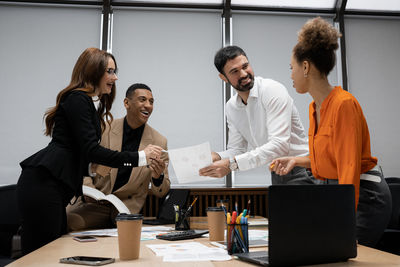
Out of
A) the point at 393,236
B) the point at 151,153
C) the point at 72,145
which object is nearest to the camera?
the point at 72,145

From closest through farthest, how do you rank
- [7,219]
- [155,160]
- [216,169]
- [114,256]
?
[114,256] → [216,169] → [155,160] → [7,219]

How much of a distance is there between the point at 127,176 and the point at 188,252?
5.12ft

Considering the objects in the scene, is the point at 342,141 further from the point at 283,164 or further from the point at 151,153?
the point at 151,153

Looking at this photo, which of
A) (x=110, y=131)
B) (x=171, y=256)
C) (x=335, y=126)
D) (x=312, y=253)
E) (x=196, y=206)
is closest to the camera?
(x=312, y=253)

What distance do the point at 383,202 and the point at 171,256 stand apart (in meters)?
0.92

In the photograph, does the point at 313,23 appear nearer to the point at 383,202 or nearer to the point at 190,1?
the point at 383,202

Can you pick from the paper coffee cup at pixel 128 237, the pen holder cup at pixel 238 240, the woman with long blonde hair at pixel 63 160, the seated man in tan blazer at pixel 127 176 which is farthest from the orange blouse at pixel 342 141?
the seated man in tan blazer at pixel 127 176

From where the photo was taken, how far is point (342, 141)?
4.23ft

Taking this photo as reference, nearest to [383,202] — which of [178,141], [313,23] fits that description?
[313,23]

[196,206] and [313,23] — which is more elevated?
[313,23]

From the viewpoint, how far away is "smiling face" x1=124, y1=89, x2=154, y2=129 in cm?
279

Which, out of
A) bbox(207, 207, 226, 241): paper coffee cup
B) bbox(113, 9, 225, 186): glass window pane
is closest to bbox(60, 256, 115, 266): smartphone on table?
bbox(207, 207, 226, 241): paper coffee cup

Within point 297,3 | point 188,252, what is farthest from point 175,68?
point 188,252

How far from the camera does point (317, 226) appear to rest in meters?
0.93
